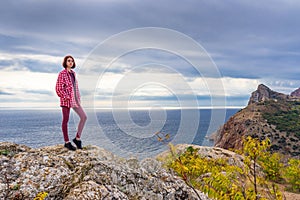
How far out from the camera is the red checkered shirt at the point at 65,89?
26.9 ft

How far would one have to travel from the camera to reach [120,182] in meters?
6.04

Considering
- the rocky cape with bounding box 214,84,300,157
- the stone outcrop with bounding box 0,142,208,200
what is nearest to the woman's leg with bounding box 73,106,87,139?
the stone outcrop with bounding box 0,142,208,200

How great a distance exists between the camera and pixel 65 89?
8367 mm

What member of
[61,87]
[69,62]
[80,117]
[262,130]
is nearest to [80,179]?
[80,117]

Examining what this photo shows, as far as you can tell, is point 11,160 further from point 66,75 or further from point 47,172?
point 66,75

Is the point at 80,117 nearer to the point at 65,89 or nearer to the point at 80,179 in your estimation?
the point at 65,89

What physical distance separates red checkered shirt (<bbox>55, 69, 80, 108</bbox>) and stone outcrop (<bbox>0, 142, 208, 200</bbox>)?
1947 mm

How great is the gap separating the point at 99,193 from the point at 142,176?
1416 millimetres

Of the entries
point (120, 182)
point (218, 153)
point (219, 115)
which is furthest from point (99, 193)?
point (218, 153)

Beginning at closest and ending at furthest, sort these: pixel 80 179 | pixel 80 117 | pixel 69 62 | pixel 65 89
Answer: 1. pixel 80 179
2. pixel 65 89
3. pixel 69 62
4. pixel 80 117

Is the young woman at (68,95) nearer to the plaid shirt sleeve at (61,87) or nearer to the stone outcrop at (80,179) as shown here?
the plaid shirt sleeve at (61,87)

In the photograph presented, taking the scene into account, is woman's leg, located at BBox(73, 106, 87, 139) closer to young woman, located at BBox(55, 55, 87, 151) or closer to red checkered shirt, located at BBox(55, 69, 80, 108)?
young woman, located at BBox(55, 55, 87, 151)

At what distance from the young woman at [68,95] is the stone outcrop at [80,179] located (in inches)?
57.4

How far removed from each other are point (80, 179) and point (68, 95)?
11.0 ft
